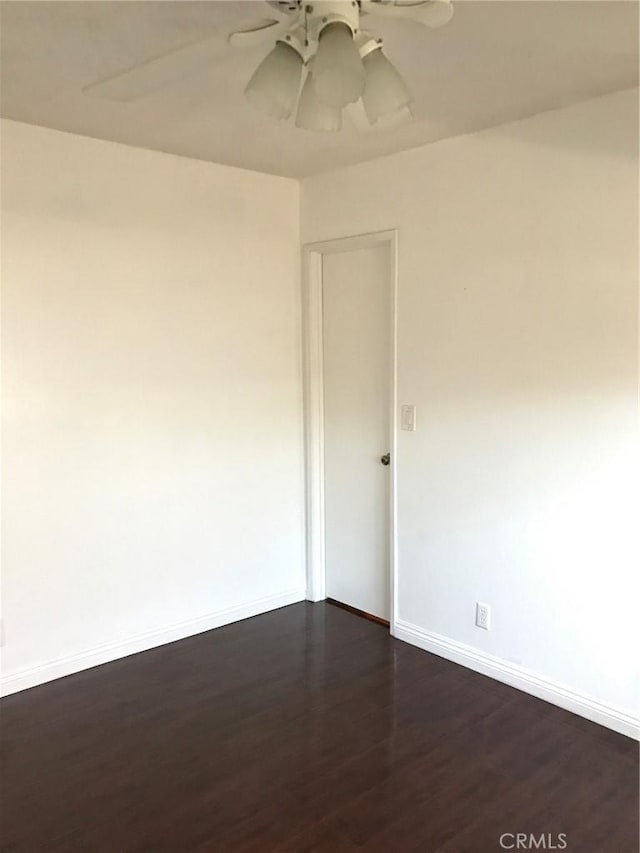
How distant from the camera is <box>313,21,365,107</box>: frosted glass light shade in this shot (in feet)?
4.93

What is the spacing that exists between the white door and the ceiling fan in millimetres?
1808

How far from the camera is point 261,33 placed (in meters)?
1.66

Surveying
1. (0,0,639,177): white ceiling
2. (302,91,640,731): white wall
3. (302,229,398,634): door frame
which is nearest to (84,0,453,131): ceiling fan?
(0,0,639,177): white ceiling

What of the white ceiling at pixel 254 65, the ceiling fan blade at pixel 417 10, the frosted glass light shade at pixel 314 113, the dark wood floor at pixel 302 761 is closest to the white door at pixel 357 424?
the dark wood floor at pixel 302 761

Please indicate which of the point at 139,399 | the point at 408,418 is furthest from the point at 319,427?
the point at 139,399

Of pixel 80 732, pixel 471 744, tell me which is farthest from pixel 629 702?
pixel 80 732

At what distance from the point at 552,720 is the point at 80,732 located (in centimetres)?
193

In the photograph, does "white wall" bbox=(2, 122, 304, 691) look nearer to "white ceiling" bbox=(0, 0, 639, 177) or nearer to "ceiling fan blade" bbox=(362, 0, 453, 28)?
"white ceiling" bbox=(0, 0, 639, 177)

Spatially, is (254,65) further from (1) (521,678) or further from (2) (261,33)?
(1) (521,678)

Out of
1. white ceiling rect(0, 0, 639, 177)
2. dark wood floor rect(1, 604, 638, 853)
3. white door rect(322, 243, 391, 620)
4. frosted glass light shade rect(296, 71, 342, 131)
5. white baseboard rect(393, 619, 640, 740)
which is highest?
white ceiling rect(0, 0, 639, 177)

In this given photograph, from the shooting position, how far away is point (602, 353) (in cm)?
258

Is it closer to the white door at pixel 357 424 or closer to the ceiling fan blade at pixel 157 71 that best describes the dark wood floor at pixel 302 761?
the white door at pixel 357 424

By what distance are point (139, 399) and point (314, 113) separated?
1917 mm

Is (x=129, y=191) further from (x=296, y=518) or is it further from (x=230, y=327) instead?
(x=296, y=518)
